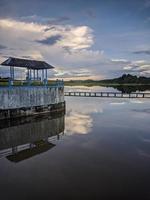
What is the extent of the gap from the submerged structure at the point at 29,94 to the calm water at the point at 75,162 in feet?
10.8

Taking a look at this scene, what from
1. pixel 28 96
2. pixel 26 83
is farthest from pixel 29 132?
pixel 26 83

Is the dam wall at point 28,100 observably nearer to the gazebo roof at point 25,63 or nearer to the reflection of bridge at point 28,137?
the reflection of bridge at point 28,137

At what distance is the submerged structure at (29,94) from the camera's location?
21.4m

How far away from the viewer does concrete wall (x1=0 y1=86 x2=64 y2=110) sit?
2120 cm

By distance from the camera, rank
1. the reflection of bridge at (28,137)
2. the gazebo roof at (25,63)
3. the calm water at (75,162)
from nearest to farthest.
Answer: the calm water at (75,162)
the reflection of bridge at (28,137)
the gazebo roof at (25,63)

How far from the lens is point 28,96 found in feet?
77.6

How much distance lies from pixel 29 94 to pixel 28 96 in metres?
0.27

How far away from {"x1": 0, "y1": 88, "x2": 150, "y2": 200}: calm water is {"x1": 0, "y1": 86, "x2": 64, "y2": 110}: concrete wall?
3.37 metres

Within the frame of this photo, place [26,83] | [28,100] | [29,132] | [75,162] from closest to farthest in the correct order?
1. [75,162]
2. [29,132]
3. [28,100]
4. [26,83]

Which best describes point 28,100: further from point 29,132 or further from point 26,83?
point 29,132

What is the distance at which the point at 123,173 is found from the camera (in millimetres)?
9336

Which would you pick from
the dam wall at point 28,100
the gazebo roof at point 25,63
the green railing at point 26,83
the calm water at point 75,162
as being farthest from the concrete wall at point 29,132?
the gazebo roof at point 25,63

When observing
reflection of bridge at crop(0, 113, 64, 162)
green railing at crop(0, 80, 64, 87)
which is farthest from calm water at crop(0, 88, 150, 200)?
green railing at crop(0, 80, 64, 87)

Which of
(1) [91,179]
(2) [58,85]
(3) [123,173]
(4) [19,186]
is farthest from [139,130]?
(2) [58,85]
